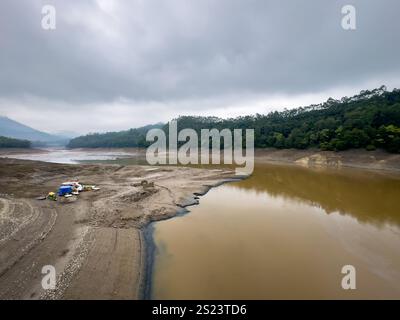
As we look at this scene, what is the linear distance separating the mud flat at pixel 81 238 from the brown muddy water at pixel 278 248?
3.44ft

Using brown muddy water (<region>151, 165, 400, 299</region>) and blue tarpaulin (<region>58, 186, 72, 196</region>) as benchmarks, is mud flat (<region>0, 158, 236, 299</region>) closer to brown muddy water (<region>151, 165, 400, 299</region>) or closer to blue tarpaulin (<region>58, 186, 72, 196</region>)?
blue tarpaulin (<region>58, 186, 72, 196</region>)

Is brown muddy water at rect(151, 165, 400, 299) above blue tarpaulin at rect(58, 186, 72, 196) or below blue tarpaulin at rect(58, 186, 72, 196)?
below

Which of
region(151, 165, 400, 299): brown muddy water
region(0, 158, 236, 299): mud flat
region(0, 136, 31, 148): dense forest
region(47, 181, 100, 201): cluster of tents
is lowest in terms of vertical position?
region(151, 165, 400, 299): brown muddy water

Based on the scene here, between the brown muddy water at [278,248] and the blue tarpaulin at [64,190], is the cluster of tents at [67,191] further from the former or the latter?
the brown muddy water at [278,248]

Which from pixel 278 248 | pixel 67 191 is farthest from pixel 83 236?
pixel 278 248

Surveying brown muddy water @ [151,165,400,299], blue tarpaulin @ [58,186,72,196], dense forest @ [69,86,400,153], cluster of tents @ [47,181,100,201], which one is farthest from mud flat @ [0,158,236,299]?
dense forest @ [69,86,400,153]

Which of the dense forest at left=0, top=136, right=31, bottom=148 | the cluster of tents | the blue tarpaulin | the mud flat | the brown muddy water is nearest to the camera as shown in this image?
the mud flat

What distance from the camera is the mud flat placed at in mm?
6746

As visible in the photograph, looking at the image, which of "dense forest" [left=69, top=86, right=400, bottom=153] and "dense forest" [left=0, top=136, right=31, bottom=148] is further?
"dense forest" [left=0, top=136, right=31, bottom=148]

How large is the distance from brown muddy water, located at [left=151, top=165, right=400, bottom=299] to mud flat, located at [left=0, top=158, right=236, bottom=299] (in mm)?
1049

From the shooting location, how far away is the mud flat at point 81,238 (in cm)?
675

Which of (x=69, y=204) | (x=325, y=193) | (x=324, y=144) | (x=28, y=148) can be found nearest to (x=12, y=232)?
(x=69, y=204)
